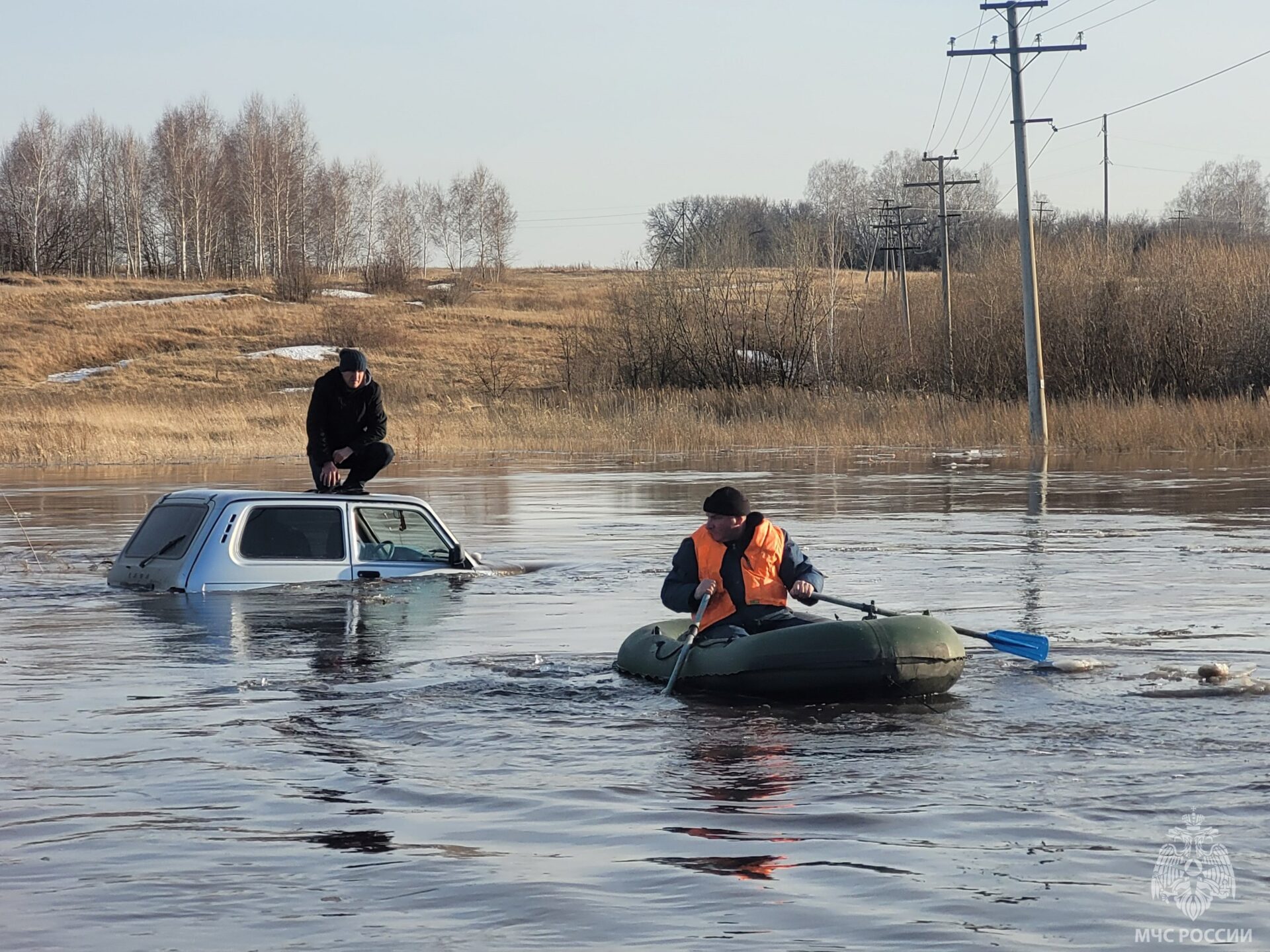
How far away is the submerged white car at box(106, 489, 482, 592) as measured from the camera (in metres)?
14.7

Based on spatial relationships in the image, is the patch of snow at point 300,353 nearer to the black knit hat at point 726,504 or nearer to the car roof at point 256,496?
the car roof at point 256,496

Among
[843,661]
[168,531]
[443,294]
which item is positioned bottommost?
[843,661]

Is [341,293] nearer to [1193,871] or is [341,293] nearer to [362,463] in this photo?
[362,463]

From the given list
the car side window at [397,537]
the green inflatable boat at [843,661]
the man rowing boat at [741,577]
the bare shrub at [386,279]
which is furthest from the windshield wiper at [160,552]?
the bare shrub at [386,279]

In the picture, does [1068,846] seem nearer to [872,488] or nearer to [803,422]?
[872,488]

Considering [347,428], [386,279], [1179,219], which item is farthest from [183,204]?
[347,428]

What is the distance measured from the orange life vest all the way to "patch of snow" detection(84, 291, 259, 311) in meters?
92.5

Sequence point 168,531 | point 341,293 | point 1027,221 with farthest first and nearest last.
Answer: point 341,293 → point 1027,221 → point 168,531

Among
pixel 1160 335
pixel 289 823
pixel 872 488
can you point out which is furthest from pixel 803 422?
pixel 289 823

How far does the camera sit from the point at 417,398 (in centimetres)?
6862

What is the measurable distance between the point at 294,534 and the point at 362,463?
1237 mm

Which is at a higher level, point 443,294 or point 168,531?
point 443,294

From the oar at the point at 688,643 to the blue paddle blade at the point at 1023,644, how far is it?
183 centimetres

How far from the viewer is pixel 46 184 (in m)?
133
